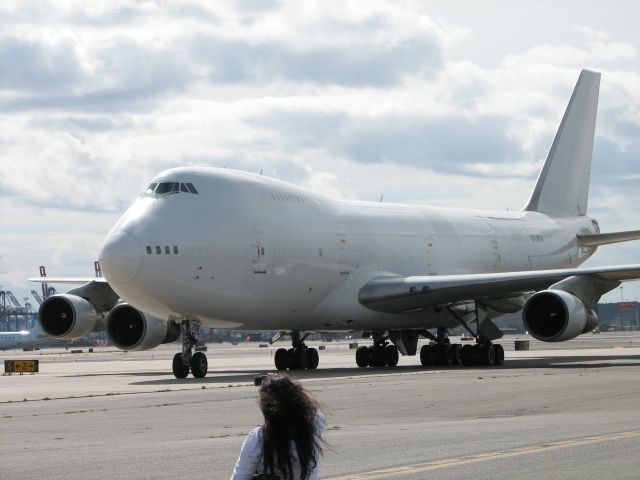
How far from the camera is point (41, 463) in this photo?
541 inches

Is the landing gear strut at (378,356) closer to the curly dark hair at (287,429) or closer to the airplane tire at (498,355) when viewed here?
the airplane tire at (498,355)

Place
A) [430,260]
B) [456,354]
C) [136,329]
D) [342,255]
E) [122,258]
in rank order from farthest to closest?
[430,260] < [456,354] < [136,329] < [342,255] < [122,258]

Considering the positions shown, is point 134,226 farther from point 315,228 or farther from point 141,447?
point 141,447

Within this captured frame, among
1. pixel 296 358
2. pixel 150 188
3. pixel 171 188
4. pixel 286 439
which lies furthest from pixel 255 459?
pixel 296 358

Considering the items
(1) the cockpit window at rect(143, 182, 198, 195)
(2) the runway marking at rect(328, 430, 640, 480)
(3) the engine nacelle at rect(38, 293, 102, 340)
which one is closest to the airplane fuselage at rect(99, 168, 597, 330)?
(1) the cockpit window at rect(143, 182, 198, 195)

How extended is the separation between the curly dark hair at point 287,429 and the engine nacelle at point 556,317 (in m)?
27.7

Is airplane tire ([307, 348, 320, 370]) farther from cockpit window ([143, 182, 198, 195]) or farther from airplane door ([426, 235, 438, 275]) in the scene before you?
cockpit window ([143, 182, 198, 195])

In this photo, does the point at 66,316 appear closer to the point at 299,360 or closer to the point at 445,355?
the point at 299,360

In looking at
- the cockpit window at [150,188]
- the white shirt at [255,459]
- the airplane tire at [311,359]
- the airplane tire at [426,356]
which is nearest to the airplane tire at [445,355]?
the airplane tire at [426,356]

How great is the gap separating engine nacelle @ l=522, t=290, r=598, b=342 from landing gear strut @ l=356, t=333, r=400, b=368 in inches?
235

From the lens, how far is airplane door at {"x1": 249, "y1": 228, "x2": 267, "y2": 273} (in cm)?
3334

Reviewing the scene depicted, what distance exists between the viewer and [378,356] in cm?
3978

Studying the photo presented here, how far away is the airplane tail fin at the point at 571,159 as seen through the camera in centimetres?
5019

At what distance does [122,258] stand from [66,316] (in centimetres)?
878
